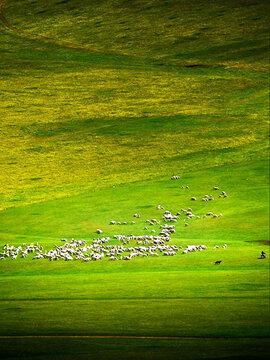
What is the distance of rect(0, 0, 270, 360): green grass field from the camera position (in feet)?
27.3

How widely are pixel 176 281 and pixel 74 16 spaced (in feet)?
98.4

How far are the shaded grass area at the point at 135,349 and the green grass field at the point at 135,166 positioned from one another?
0.02m

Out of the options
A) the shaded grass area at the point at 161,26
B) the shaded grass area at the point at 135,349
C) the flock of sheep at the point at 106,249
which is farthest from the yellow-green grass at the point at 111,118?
the shaded grass area at the point at 135,349

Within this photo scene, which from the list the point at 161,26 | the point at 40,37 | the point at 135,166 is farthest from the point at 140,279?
the point at 161,26

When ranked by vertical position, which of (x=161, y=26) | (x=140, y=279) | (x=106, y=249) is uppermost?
(x=161, y=26)

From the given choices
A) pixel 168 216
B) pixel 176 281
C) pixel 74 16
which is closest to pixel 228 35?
pixel 74 16

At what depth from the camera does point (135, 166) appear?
798 inches

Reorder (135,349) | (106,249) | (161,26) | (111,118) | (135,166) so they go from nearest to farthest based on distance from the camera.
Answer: (135,349), (106,249), (135,166), (111,118), (161,26)

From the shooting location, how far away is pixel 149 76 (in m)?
29.4

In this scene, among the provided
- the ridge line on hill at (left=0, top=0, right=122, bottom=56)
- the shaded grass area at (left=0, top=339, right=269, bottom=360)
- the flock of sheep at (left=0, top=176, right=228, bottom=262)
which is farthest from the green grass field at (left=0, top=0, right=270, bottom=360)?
the flock of sheep at (left=0, top=176, right=228, bottom=262)

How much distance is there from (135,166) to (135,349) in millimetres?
12884

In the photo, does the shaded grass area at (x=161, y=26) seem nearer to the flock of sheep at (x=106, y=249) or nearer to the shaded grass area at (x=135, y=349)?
the flock of sheep at (x=106, y=249)

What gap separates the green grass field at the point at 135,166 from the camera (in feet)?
27.3

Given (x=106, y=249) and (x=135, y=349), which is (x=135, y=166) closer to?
(x=106, y=249)
